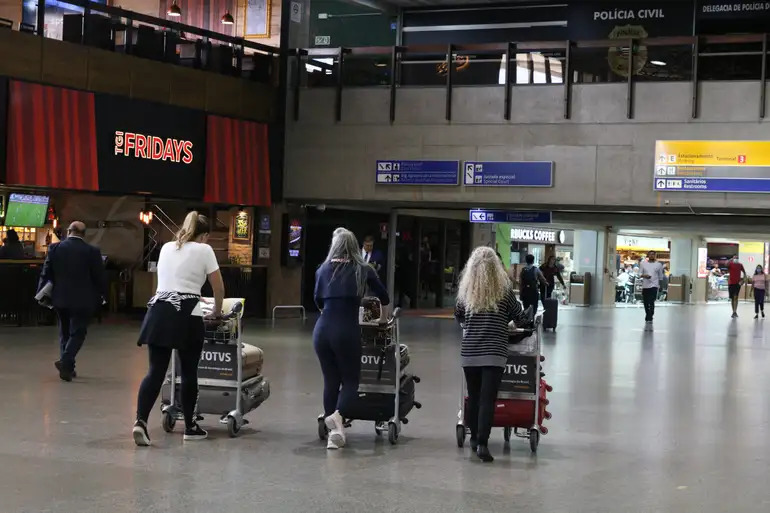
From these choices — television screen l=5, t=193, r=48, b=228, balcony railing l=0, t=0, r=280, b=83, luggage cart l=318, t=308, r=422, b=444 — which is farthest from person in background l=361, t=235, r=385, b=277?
luggage cart l=318, t=308, r=422, b=444

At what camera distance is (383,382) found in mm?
8211

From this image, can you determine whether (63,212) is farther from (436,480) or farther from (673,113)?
(436,480)

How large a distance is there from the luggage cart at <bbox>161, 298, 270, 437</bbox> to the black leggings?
1.04 feet

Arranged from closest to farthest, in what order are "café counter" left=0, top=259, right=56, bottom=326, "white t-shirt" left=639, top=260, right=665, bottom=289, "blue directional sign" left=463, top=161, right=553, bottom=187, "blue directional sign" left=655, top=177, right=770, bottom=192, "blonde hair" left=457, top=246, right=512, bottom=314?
"blonde hair" left=457, top=246, right=512, bottom=314, "café counter" left=0, top=259, right=56, bottom=326, "blue directional sign" left=655, top=177, right=770, bottom=192, "blue directional sign" left=463, top=161, right=553, bottom=187, "white t-shirt" left=639, top=260, right=665, bottom=289

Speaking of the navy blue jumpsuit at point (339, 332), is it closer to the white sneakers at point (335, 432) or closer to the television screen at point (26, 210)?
the white sneakers at point (335, 432)

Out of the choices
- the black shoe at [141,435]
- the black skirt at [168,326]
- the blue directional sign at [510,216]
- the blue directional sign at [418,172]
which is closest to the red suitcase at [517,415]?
the black skirt at [168,326]

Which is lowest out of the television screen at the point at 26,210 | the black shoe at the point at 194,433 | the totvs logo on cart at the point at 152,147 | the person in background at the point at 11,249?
the black shoe at the point at 194,433

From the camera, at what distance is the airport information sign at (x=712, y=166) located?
20.1m

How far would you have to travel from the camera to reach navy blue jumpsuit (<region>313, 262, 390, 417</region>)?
7.82 metres

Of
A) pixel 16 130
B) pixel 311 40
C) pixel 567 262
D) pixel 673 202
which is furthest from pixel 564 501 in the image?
pixel 567 262

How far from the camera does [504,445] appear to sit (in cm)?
818

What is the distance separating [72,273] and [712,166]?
13171mm

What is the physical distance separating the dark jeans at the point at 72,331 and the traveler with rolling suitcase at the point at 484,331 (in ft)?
17.0

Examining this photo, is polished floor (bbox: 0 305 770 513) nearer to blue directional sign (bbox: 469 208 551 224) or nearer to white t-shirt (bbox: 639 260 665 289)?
blue directional sign (bbox: 469 208 551 224)
